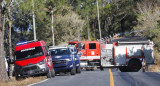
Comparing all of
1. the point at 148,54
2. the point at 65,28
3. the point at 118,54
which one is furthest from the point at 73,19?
the point at 148,54

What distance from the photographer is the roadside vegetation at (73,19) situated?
2402 cm

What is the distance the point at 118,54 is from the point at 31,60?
8853mm

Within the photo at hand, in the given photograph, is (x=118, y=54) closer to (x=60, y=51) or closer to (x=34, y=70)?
(x=60, y=51)

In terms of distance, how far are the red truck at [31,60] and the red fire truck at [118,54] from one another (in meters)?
7.57

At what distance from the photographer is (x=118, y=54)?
85.3 ft

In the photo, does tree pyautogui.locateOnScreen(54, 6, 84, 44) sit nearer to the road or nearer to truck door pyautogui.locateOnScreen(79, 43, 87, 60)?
truck door pyautogui.locateOnScreen(79, 43, 87, 60)

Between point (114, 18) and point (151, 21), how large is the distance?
84.1ft

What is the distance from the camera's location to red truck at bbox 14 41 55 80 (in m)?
19.3

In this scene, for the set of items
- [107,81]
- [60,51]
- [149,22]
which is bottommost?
[107,81]

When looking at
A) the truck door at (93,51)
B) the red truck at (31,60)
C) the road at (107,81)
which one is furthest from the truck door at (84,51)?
the road at (107,81)

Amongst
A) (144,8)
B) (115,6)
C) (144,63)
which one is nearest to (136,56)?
(144,63)

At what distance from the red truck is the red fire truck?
757 centimetres

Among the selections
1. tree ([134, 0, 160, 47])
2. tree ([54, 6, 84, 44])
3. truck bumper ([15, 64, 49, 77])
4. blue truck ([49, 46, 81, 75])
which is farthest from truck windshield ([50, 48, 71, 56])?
tree ([54, 6, 84, 44])

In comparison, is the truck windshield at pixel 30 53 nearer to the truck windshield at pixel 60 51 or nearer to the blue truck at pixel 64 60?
the blue truck at pixel 64 60
